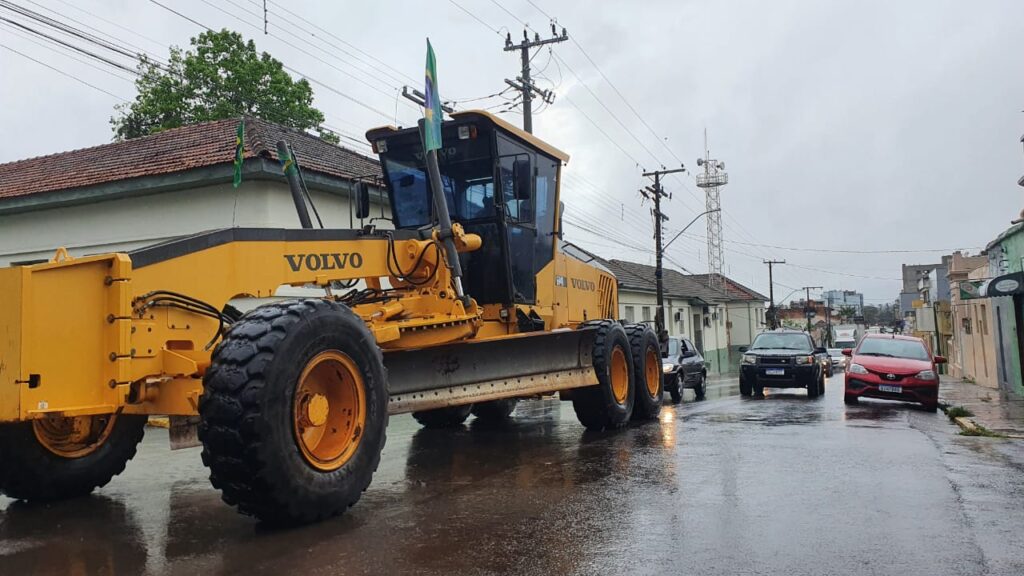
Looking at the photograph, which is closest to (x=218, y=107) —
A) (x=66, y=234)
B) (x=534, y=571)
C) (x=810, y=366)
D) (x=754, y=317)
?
(x=66, y=234)

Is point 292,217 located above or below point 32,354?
above

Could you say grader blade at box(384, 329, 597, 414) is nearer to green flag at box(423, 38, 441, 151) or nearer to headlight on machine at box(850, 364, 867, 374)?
green flag at box(423, 38, 441, 151)

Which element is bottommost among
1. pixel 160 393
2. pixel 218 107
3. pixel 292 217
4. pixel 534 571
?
pixel 534 571

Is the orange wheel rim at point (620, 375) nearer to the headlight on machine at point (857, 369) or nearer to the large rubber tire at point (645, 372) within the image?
the large rubber tire at point (645, 372)

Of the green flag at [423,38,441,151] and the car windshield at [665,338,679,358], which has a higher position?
the green flag at [423,38,441,151]

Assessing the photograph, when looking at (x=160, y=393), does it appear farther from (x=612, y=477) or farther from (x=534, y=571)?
(x=612, y=477)

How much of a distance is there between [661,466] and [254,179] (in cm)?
952

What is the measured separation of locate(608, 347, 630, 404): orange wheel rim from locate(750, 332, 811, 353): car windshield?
9.53 m

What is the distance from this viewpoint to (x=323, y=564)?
182 inches

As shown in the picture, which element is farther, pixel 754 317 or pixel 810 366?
pixel 754 317

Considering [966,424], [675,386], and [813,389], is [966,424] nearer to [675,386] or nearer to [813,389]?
[813,389]

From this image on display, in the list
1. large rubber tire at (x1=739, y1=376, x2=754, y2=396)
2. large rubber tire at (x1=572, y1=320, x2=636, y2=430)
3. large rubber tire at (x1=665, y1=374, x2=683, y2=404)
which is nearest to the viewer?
large rubber tire at (x1=572, y1=320, x2=636, y2=430)

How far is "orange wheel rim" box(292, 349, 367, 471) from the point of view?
5602 millimetres

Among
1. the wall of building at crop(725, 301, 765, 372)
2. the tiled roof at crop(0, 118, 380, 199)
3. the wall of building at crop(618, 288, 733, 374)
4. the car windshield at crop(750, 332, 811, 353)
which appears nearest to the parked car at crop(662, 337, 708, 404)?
the car windshield at crop(750, 332, 811, 353)
